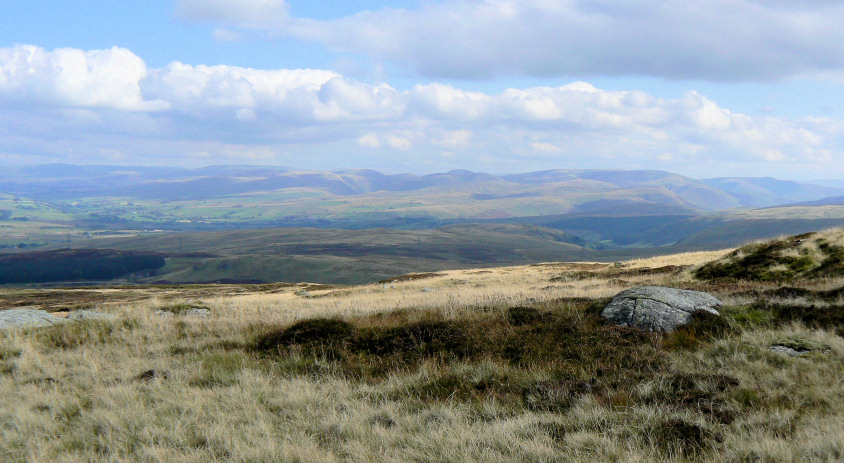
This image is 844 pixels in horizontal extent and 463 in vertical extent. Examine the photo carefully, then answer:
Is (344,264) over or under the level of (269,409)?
under

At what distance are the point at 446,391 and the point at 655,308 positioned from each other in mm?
6003

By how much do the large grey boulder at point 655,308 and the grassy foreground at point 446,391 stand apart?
0.52 metres

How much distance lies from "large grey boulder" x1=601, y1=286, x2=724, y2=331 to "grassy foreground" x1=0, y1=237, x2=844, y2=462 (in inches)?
20.3

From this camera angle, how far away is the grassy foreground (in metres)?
5.57

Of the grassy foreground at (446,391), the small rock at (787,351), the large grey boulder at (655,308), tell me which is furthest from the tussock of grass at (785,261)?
the small rock at (787,351)

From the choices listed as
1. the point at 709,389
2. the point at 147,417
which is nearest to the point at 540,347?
the point at 709,389

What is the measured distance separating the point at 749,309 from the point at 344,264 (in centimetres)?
18892

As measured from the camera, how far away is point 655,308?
1080cm

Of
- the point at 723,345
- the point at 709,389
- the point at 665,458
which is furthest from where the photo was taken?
the point at 723,345

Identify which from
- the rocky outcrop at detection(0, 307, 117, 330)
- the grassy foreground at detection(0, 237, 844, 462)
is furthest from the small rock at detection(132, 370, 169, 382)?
the rocky outcrop at detection(0, 307, 117, 330)

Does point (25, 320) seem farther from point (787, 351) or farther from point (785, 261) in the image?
point (785, 261)

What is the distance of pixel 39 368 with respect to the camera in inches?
391

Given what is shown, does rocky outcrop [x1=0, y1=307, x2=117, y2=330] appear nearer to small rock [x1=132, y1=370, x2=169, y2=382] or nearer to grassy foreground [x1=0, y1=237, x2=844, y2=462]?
→ grassy foreground [x1=0, y1=237, x2=844, y2=462]

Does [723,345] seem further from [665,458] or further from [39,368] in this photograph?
[39,368]
